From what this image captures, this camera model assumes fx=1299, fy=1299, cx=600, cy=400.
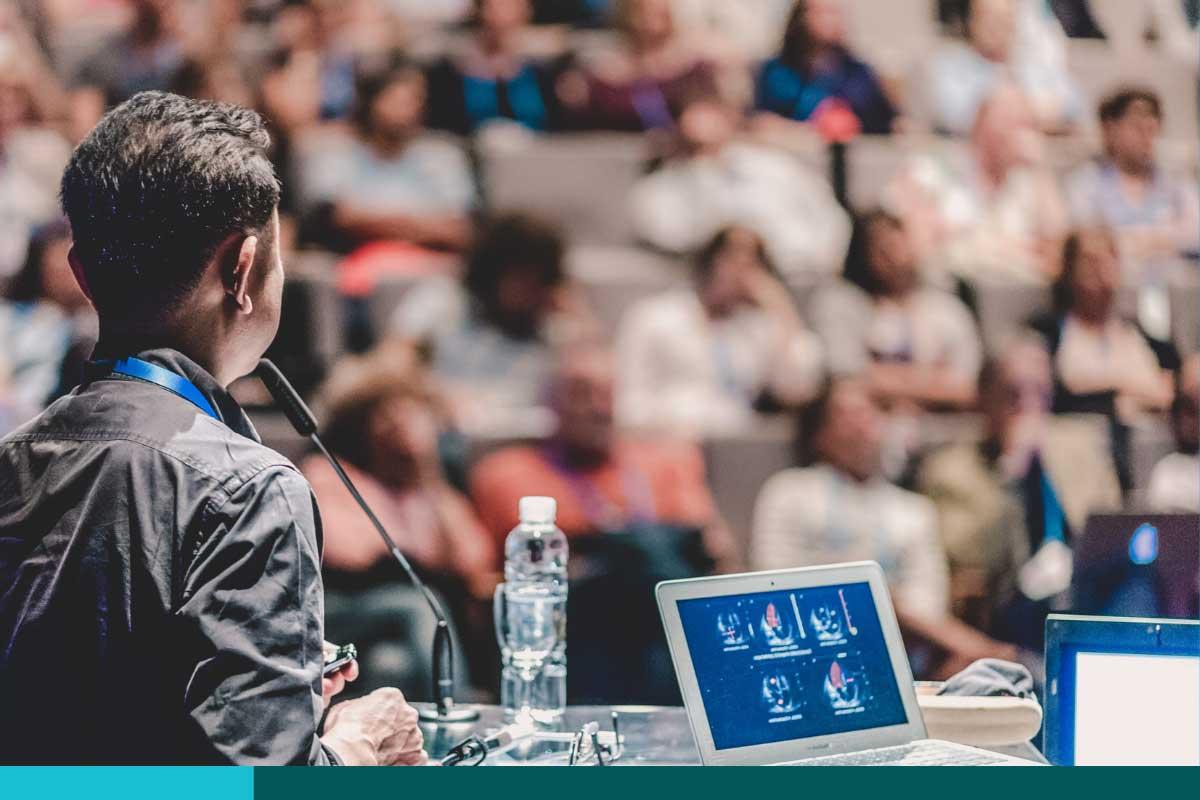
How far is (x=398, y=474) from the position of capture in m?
3.44

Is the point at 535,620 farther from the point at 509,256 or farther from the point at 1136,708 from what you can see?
the point at 509,256

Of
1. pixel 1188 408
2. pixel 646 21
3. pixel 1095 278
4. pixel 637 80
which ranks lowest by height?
pixel 1188 408

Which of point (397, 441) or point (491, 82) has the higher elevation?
point (491, 82)

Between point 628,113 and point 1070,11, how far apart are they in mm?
1756

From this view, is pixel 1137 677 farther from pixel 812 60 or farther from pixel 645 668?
pixel 812 60

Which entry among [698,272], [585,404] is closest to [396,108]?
[698,272]

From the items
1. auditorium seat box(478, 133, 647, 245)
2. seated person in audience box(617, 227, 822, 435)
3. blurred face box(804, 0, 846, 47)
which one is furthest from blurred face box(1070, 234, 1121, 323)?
auditorium seat box(478, 133, 647, 245)

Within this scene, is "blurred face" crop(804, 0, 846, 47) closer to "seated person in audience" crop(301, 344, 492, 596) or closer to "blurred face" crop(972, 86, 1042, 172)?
"blurred face" crop(972, 86, 1042, 172)

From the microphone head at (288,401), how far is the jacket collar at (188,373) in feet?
0.98

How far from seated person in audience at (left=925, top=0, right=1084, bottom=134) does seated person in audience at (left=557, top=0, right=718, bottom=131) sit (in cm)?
89

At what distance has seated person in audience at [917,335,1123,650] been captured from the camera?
3.72m

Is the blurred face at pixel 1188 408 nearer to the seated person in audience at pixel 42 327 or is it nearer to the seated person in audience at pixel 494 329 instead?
the seated person in audience at pixel 494 329

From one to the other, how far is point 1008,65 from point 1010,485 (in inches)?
65.4

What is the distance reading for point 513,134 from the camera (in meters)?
4.25
